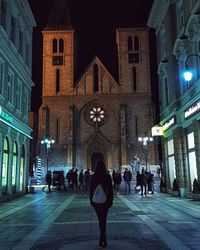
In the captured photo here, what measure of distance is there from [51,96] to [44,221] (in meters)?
41.9

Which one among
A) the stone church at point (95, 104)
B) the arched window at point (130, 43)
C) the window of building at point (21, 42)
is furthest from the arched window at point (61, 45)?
the window of building at point (21, 42)

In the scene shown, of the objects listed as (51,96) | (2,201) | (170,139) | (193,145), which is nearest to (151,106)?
(51,96)

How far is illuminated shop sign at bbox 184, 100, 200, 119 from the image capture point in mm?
16620

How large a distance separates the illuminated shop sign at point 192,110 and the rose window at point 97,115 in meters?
32.1

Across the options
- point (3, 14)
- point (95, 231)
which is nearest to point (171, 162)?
point (3, 14)

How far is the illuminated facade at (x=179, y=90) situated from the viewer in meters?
17.5

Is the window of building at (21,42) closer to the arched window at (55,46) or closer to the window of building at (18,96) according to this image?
the window of building at (18,96)

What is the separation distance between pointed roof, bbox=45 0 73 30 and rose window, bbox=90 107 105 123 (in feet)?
49.9

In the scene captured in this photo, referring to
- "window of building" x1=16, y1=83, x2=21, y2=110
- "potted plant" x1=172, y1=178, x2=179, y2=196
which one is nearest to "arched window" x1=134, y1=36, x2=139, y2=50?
"window of building" x1=16, y1=83, x2=21, y2=110

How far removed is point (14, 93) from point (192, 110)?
1111 centimetres

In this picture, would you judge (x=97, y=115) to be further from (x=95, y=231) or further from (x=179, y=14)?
(x=95, y=231)

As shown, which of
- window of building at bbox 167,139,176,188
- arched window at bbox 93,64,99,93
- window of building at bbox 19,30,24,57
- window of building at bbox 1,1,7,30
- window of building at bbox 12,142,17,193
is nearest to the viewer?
window of building at bbox 1,1,7,30

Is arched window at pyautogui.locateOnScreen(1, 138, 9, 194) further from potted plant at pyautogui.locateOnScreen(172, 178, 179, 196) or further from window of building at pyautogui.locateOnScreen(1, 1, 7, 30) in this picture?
potted plant at pyautogui.locateOnScreen(172, 178, 179, 196)

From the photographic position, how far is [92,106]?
51438 mm
